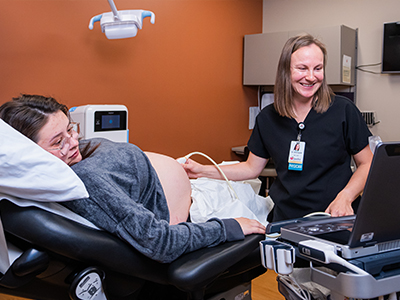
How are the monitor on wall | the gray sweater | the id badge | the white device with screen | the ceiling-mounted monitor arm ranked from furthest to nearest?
1. the monitor on wall
2. the ceiling-mounted monitor arm
3. the white device with screen
4. the id badge
5. the gray sweater

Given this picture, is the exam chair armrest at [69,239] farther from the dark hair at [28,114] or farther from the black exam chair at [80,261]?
the dark hair at [28,114]

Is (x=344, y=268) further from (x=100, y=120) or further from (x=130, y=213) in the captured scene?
(x=100, y=120)

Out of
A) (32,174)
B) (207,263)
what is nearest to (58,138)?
(32,174)

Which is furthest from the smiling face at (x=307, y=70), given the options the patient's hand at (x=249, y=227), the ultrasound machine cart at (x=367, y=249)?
the ultrasound machine cart at (x=367, y=249)

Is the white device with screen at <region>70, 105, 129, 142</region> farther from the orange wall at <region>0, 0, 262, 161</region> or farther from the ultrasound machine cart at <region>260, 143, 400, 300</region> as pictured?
the ultrasound machine cart at <region>260, 143, 400, 300</region>

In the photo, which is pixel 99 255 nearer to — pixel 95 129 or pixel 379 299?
pixel 379 299

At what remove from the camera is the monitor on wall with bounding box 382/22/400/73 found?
3.21 m

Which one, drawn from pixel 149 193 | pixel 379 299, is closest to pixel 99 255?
pixel 149 193

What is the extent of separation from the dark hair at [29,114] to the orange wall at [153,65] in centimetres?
126

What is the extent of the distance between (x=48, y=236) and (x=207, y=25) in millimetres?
2947

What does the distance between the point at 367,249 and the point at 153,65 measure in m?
2.41

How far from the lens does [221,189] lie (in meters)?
1.64

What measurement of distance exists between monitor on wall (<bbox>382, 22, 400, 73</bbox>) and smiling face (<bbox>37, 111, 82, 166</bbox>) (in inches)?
120

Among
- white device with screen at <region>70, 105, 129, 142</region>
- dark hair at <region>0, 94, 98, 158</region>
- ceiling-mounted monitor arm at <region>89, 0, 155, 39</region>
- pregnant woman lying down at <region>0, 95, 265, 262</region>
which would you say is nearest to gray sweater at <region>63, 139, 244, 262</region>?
pregnant woman lying down at <region>0, 95, 265, 262</region>
